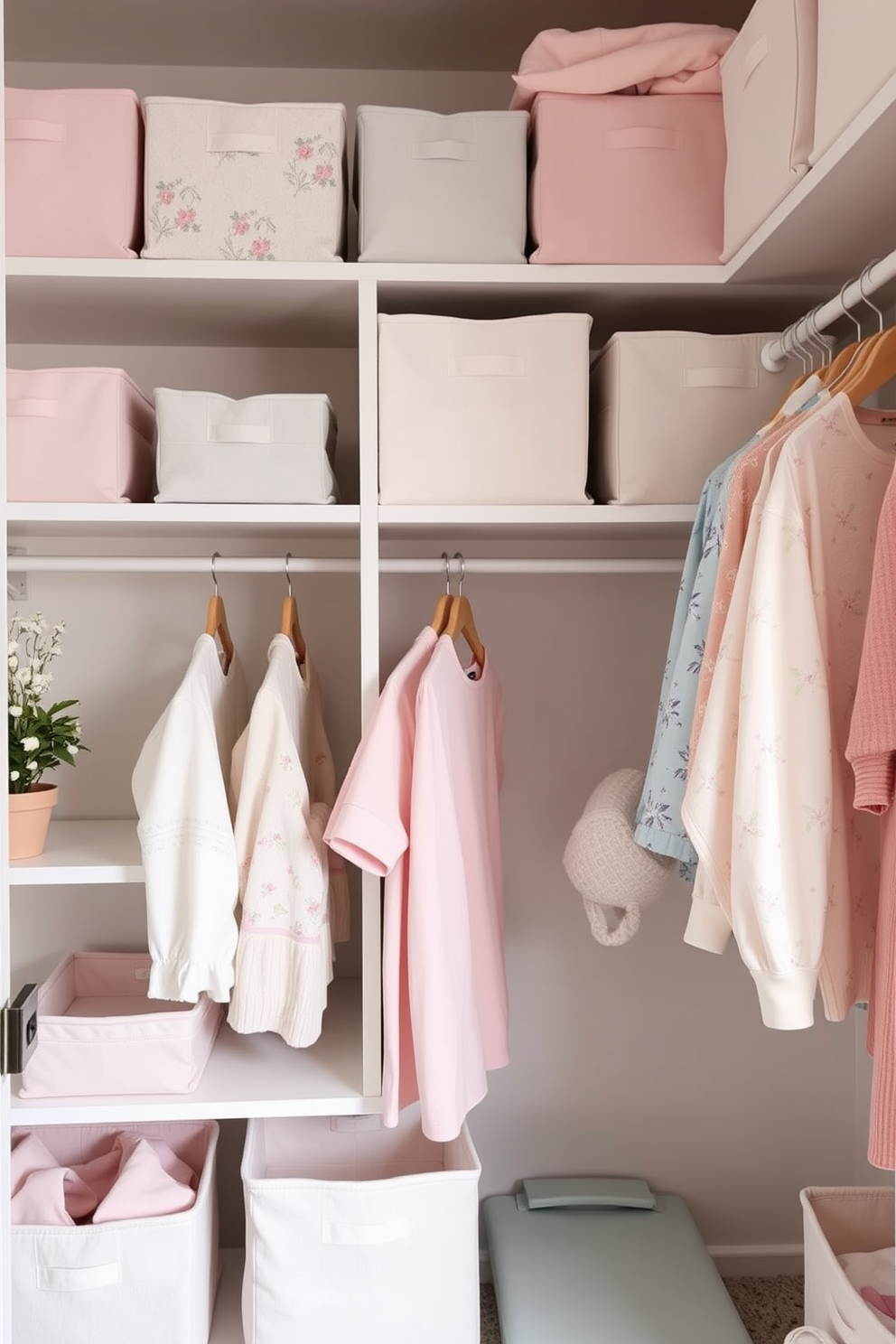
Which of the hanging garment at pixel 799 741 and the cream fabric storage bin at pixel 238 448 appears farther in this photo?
the cream fabric storage bin at pixel 238 448

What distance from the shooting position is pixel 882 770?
1.05 m

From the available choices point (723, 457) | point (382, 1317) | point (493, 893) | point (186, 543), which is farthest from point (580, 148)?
point (382, 1317)

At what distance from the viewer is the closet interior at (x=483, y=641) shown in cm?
179

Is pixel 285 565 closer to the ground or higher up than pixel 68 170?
closer to the ground

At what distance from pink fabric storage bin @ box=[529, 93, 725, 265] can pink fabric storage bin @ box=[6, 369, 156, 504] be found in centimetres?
68

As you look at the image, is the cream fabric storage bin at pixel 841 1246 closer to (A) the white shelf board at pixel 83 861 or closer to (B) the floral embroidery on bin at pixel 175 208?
(A) the white shelf board at pixel 83 861

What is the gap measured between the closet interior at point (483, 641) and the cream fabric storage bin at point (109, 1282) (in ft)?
0.64

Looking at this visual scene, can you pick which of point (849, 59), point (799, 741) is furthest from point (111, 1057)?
point (849, 59)

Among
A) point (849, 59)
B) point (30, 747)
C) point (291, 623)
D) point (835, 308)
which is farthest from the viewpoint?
point (291, 623)

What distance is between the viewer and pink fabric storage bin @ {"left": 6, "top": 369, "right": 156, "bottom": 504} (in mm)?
1548

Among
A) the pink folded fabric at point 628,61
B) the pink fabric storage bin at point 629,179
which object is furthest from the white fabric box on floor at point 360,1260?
the pink folded fabric at point 628,61

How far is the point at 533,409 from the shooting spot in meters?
1.57

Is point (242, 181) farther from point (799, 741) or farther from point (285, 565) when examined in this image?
point (799, 741)

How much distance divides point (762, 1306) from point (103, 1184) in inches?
47.5
